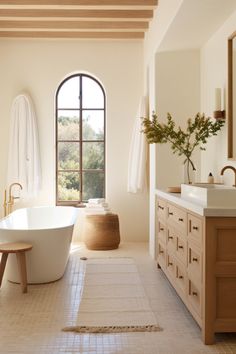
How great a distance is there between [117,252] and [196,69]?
8.09 ft

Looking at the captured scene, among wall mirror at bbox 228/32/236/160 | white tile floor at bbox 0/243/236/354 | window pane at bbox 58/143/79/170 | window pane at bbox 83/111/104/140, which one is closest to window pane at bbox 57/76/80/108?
window pane at bbox 83/111/104/140

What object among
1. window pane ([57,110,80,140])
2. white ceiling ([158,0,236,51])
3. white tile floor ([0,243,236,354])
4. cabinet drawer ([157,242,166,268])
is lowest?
white tile floor ([0,243,236,354])

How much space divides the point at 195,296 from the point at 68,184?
3.93 m

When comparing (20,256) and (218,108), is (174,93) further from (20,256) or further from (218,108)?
(20,256)

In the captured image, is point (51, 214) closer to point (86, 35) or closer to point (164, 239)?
point (164, 239)

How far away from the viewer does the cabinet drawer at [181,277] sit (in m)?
3.35

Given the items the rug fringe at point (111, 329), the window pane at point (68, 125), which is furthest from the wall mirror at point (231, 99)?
the window pane at point (68, 125)

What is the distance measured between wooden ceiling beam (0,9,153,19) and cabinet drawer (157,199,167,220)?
2.33 metres

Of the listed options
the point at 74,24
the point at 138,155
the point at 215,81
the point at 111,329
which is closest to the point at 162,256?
the point at 111,329

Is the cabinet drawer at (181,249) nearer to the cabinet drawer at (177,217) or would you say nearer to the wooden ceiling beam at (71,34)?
the cabinet drawer at (177,217)

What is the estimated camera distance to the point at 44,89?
6504 millimetres

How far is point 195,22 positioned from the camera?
4164mm

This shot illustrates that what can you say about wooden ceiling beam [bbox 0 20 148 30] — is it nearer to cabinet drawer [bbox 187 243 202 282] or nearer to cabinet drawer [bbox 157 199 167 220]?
cabinet drawer [bbox 157 199 167 220]

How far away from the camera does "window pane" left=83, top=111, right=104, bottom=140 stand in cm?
671
